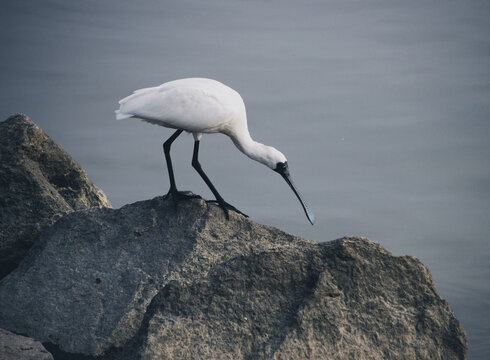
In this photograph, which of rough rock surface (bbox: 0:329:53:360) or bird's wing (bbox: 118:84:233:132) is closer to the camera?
rough rock surface (bbox: 0:329:53:360)

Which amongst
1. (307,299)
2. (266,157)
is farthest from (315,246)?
(266,157)

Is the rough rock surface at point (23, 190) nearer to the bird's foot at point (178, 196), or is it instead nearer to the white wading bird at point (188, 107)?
the white wading bird at point (188, 107)

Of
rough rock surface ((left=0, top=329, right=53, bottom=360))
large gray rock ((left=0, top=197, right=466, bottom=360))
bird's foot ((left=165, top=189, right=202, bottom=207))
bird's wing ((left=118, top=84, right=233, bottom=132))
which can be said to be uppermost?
bird's wing ((left=118, top=84, right=233, bottom=132))

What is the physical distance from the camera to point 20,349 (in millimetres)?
5512

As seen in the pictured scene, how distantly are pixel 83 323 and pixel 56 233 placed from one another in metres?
0.99

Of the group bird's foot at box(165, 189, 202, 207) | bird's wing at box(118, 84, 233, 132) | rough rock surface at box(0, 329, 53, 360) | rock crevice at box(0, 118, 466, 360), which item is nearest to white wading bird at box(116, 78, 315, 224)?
bird's wing at box(118, 84, 233, 132)

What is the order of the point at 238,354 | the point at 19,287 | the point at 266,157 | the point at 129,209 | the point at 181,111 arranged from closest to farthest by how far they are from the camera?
the point at 238,354 < the point at 19,287 < the point at 129,209 < the point at 181,111 < the point at 266,157

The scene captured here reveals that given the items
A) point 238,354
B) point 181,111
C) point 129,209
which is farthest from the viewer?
point 181,111

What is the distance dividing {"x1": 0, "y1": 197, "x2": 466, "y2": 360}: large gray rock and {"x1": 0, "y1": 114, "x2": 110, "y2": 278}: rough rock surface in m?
0.35

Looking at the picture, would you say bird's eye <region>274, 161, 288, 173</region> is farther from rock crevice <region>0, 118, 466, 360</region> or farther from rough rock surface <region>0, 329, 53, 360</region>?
rough rock surface <region>0, 329, 53, 360</region>

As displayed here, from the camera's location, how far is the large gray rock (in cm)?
521

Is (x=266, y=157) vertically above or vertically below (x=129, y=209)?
above

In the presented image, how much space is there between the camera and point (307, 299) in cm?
528

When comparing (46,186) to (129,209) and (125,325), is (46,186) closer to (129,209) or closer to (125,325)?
Answer: (129,209)
